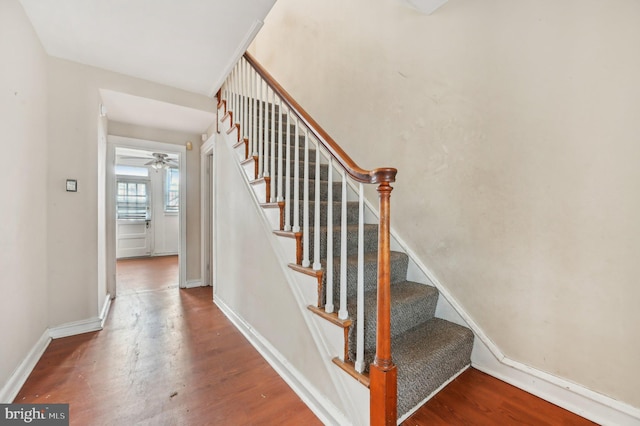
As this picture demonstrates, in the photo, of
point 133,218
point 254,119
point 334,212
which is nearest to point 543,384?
point 334,212

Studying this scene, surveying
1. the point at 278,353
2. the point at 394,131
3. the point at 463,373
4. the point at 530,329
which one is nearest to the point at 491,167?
the point at 394,131

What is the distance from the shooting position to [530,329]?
4.86ft

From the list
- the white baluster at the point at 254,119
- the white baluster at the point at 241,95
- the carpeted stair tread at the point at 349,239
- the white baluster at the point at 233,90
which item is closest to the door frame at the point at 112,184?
the white baluster at the point at 233,90

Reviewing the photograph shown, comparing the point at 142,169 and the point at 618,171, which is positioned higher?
the point at 142,169

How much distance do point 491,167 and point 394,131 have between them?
821 mm

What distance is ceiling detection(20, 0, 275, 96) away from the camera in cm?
172

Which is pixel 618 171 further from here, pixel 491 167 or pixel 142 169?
pixel 142 169

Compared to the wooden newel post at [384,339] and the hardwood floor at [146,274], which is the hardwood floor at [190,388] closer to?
the wooden newel post at [384,339]

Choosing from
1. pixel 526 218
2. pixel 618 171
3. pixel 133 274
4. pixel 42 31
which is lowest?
pixel 133 274

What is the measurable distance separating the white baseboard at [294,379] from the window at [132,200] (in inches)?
216

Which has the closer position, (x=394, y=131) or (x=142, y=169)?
(x=394, y=131)

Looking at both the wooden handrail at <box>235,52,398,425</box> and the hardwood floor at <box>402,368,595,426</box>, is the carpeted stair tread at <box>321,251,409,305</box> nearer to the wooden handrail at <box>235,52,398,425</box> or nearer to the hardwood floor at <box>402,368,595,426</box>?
the wooden handrail at <box>235,52,398,425</box>

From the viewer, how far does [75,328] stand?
225cm

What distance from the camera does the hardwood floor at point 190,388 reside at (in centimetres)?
134
